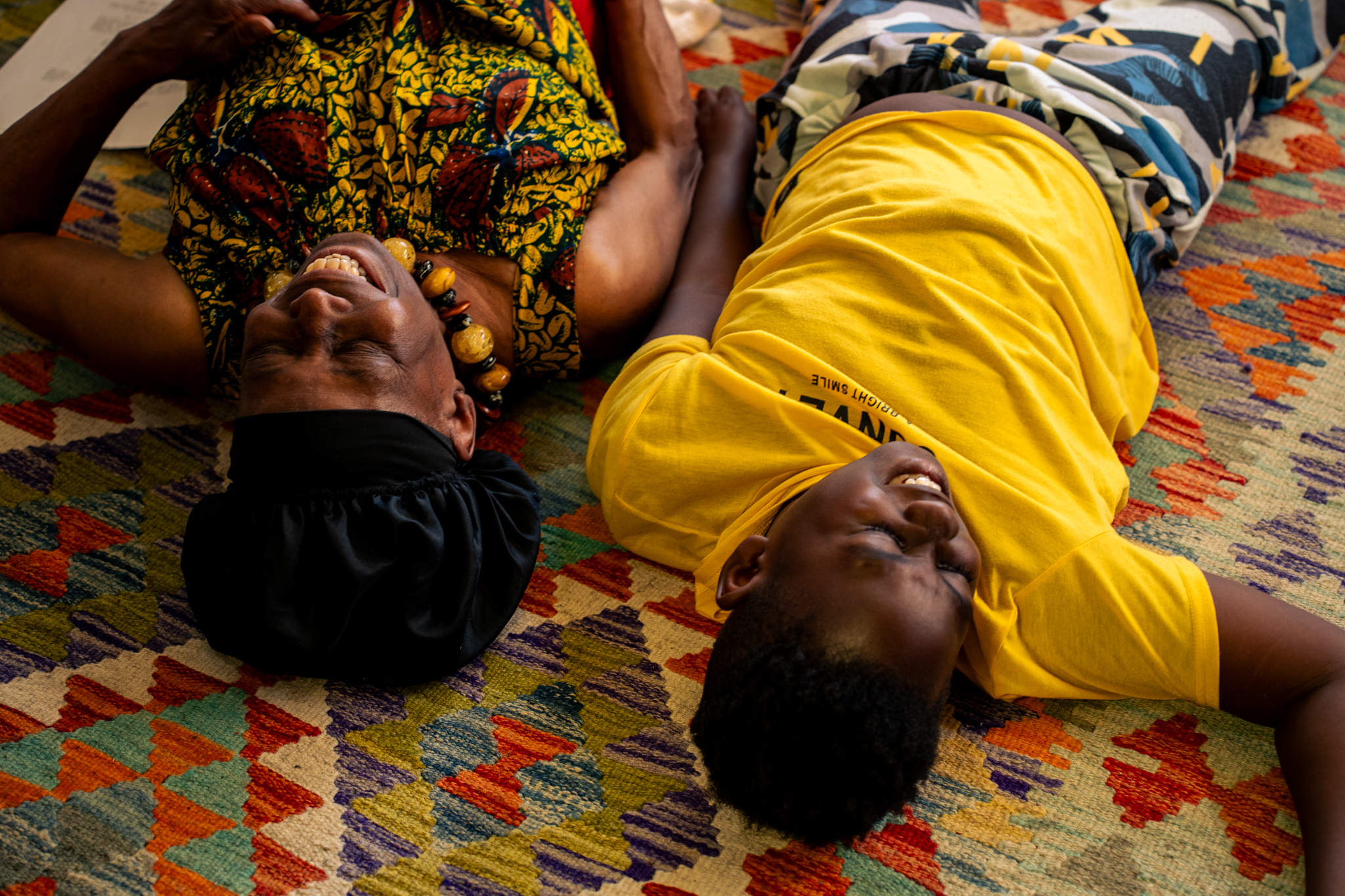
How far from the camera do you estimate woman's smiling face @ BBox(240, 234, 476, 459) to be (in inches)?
41.1

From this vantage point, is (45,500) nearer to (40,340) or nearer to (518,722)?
(40,340)

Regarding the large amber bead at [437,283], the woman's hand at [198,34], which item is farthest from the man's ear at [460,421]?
the woman's hand at [198,34]

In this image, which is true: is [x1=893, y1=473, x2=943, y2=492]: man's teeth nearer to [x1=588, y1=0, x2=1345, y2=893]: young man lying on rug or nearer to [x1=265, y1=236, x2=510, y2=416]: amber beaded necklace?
[x1=588, y1=0, x2=1345, y2=893]: young man lying on rug

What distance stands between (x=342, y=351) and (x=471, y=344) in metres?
0.23

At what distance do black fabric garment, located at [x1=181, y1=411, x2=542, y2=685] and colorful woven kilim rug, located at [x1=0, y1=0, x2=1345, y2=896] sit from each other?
0.10 metres

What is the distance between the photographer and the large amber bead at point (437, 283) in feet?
4.20

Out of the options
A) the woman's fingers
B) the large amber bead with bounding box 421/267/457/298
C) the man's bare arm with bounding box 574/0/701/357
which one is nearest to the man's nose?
the man's bare arm with bounding box 574/0/701/357

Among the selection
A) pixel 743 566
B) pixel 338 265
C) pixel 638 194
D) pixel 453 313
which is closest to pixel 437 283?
pixel 453 313

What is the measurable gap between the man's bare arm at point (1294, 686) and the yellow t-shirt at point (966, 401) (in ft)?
0.10

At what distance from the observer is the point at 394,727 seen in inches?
41.5

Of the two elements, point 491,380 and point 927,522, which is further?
point 491,380

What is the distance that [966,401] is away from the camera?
1.09 metres

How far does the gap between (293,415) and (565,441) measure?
1.55ft

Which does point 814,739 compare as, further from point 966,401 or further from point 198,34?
point 198,34
